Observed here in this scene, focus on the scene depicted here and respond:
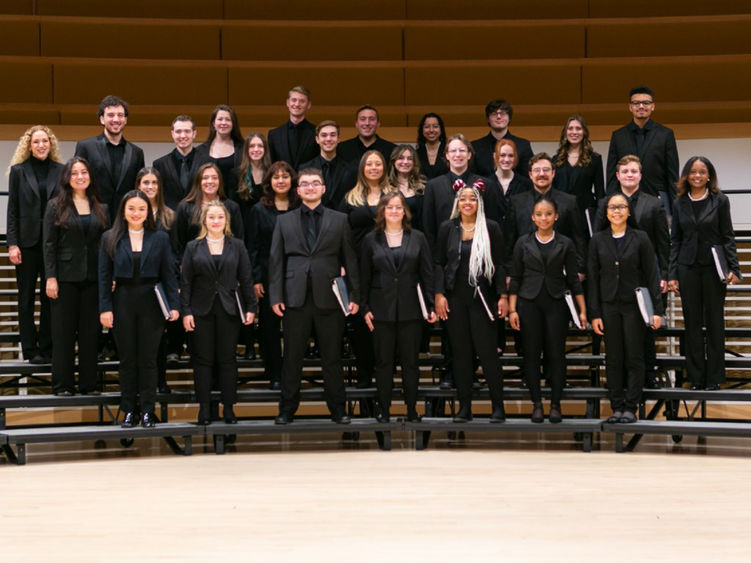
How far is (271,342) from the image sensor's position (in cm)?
566

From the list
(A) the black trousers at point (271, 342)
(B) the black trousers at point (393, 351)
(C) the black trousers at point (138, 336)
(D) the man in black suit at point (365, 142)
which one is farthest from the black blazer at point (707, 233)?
(C) the black trousers at point (138, 336)

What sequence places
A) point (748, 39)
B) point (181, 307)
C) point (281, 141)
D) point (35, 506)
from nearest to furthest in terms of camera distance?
point (35, 506), point (181, 307), point (281, 141), point (748, 39)

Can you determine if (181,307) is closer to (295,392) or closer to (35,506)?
(295,392)

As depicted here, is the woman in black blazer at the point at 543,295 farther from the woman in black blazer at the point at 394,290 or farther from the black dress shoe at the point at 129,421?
the black dress shoe at the point at 129,421

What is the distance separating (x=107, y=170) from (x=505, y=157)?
219cm

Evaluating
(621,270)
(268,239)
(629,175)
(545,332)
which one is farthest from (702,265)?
(268,239)

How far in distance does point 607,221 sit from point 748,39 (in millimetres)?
3610

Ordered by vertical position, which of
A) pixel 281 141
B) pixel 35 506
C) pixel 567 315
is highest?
pixel 281 141

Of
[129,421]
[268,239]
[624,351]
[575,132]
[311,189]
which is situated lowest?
[129,421]

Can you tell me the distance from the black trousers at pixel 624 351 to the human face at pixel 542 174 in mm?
730

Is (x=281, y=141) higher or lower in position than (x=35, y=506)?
higher

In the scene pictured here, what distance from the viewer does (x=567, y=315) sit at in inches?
213

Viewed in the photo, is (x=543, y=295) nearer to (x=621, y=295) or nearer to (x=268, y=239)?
(x=621, y=295)

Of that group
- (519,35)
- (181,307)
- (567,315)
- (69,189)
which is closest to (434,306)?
(567,315)
